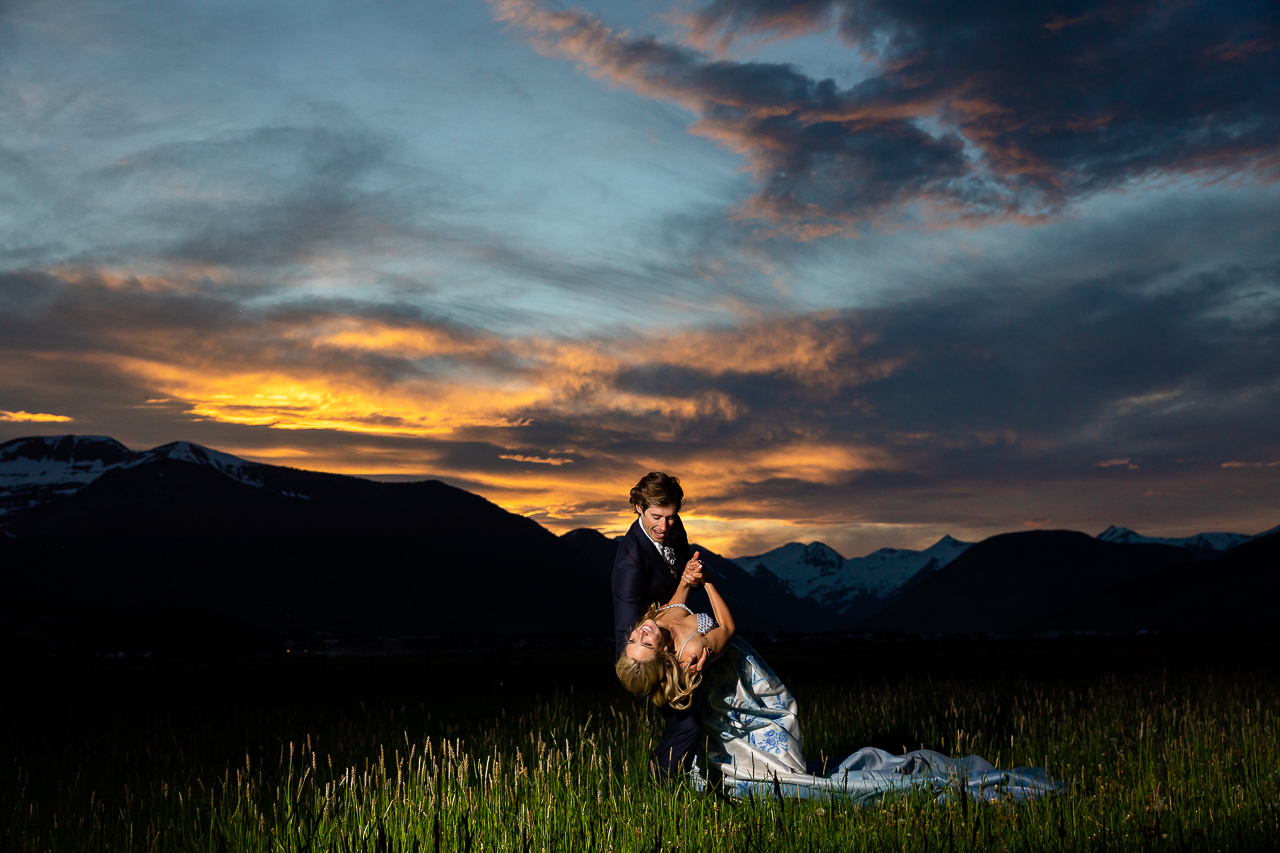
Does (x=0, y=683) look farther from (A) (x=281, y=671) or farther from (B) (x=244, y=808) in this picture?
(B) (x=244, y=808)

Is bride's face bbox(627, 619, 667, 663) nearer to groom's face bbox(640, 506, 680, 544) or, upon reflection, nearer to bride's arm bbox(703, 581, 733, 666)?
bride's arm bbox(703, 581, 733, 666)

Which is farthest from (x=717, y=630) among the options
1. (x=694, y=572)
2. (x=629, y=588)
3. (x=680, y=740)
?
(x=680, y=740)

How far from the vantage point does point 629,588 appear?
7.50 meters

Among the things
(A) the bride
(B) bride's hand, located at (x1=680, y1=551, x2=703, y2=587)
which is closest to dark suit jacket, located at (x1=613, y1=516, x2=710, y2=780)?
(A) the bride

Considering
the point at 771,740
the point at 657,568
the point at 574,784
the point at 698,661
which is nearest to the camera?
the point at 698,661

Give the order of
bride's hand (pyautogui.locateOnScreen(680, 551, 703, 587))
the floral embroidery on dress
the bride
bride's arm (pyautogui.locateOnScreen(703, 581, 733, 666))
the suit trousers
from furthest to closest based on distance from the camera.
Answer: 1. the floral embroidery on dress
2. the suit trousers
3. bride's arm (pyautogui.locateOnScreen(703, 581, 733, 666))
4. the bride
5. bride's hand (pyautogui.locateOnScreen(680, 551, 703, 587))

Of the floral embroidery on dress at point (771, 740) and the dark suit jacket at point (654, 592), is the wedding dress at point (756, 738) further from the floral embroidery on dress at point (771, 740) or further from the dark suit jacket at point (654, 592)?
the dark suit jacket at point (654, 592)

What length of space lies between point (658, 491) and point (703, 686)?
1.81 metres

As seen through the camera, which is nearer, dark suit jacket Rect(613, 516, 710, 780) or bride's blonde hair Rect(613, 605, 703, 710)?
bride's blonde hair Rect(613, 605, 703, 710)

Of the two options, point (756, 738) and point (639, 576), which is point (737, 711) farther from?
point (639, 576)

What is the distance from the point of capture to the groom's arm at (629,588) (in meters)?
7.50

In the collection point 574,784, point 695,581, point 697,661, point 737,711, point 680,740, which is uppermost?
point 695,581

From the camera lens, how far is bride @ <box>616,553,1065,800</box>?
281 inches

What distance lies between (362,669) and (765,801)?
145 ft
